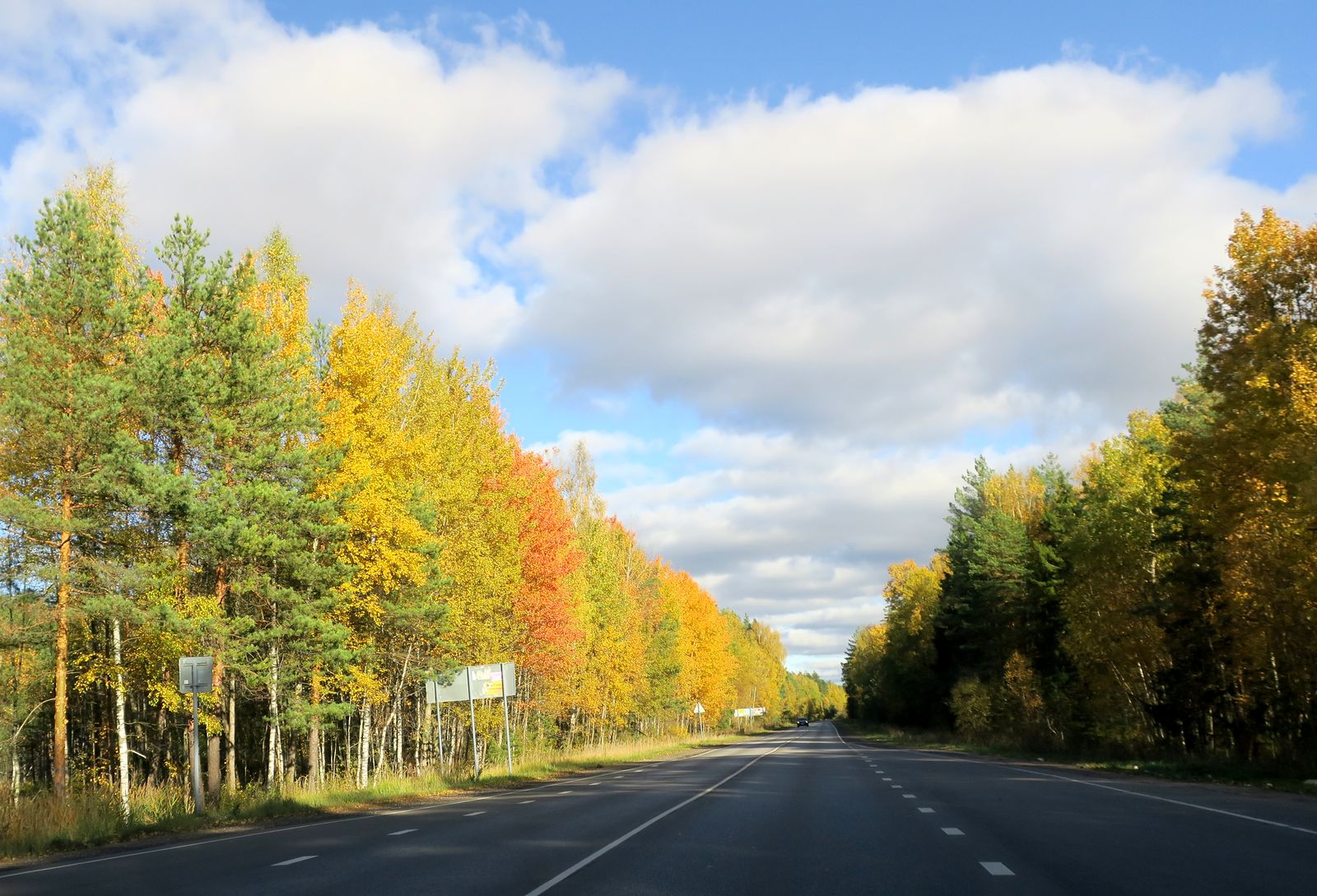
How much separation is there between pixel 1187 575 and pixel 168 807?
3284 centimetres

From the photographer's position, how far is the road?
30.7 feet

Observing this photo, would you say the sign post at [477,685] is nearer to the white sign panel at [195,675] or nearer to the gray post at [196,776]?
the gray post at [196,776]

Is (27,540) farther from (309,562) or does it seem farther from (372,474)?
(372,474)

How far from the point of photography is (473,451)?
34.4 meters

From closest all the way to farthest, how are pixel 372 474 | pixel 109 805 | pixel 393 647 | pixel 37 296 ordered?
pixel 109 805, pixel 37 296, pixel 372 474, pixel 393 647

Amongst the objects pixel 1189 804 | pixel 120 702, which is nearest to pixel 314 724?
pixel 120 702

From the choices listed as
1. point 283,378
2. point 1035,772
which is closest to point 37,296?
point 283,378

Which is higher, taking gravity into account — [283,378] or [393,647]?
[283,378]

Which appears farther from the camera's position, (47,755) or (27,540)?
(47,755)

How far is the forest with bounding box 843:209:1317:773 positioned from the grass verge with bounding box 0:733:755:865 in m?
23.6

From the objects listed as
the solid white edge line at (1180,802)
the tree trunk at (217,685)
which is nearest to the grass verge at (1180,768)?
the solid white edge line at (1180,802)

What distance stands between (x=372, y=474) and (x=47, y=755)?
26159mm

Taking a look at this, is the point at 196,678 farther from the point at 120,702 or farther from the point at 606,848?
the point at 606,848

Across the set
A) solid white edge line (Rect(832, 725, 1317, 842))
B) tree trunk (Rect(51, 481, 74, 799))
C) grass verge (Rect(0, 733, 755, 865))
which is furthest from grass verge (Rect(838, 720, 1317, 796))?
tree trunk (Rect(51, 481, 74, 799))
